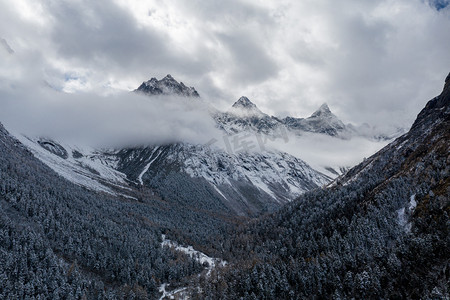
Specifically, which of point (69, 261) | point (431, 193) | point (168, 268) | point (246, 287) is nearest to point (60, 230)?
point (69, 261)

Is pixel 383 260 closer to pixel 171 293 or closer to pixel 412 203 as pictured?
pixel 412 203

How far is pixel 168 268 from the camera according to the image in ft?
633

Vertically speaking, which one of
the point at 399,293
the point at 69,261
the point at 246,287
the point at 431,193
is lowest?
the point at 69,261

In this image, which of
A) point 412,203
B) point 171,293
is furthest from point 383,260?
point 171,293

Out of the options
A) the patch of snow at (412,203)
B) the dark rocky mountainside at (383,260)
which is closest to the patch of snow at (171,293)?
the dark rocky mountainside at (383,260)

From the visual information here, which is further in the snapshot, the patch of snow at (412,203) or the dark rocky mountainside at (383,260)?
the patch of snow at (412,203)

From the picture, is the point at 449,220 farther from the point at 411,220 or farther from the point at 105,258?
the point at 105,258

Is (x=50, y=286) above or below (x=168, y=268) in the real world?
below

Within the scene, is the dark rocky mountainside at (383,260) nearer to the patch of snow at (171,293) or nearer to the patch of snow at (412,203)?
the patch of snow at (412,203)

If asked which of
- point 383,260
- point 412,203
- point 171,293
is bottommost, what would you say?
point 171,293

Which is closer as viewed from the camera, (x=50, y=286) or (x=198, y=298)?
(x=50, y=286)

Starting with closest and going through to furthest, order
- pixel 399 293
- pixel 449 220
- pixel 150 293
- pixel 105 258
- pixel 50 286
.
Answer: pixel 399 293 → pixel 449 220 → pixel 50 286 → pixel 150 293 → pixel 105 258

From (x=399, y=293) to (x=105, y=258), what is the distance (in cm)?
16849

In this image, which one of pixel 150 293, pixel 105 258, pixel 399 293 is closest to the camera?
pixel 399 293
